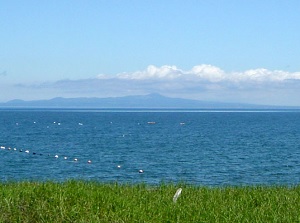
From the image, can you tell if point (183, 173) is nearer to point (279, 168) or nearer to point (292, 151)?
point (279, 168)

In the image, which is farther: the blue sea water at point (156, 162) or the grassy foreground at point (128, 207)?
the blue sea water at point (156, 162)

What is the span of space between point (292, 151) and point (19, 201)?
58826 millimetres

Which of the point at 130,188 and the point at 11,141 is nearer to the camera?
the point at 130,188

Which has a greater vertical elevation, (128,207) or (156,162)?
(128,207)

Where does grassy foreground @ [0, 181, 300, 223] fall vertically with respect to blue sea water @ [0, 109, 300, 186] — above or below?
above

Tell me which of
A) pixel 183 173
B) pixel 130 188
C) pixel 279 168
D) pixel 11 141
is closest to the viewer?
pixel 130 188

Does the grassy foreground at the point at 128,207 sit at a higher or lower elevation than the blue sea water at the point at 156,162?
higher

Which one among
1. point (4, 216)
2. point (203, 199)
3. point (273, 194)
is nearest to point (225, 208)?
point (203, 199)

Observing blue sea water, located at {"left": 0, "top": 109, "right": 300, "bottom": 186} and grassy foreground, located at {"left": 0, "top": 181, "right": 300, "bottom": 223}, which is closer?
grassy foreground, located at {"left": 0, "top": 181, "right": 300, "bottom": 223}

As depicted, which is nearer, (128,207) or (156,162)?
(128,207)

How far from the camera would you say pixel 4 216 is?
49.4 feet

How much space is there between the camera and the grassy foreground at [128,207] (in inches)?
598

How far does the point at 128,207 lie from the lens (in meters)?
16.0

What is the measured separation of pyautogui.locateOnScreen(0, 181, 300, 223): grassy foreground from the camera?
15.2m
